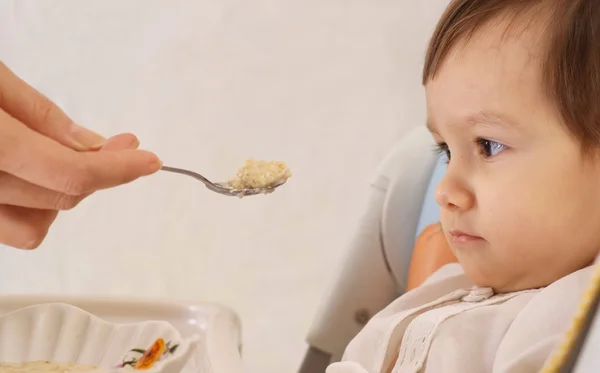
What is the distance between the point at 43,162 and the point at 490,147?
0.38m

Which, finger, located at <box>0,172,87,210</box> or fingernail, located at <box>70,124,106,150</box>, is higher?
fingernail, located at <box>70,124,106,150</box>

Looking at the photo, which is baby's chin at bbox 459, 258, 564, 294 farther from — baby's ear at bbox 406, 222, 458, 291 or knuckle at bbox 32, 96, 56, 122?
knuckle at bbox 32, 96, 56, 122

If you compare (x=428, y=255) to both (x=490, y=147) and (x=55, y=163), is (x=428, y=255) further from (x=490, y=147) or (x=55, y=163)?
(x=55, y=163)

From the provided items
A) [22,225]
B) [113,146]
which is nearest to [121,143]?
[113,146]

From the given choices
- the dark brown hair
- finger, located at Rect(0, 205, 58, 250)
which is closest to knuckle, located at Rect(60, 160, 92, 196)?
finger, located at Rect(0, 205, 58, 250)

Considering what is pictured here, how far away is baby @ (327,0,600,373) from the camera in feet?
1.87

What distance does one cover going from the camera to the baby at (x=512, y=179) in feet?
1.87

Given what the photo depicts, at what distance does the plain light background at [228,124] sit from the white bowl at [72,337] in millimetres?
881

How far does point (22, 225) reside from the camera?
2.11ft

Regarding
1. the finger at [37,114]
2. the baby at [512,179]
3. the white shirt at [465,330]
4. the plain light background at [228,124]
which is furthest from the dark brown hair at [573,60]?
the plain light background at [228,124]

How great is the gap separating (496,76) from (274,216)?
1191 mm

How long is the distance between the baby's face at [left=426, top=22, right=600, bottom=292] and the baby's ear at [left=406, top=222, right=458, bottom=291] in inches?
8.2

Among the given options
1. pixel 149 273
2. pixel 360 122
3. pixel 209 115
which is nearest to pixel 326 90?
pixel 360 122

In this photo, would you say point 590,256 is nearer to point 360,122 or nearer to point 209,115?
point 360,122
